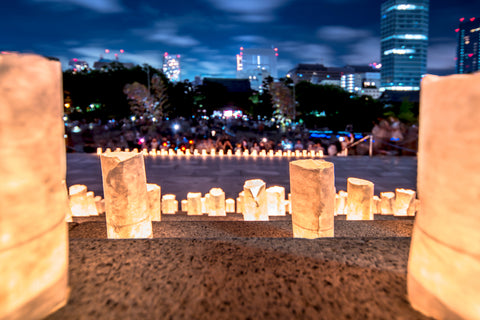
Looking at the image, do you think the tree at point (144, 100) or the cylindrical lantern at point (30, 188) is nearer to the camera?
the cylindrical lantern at point (30, 188)

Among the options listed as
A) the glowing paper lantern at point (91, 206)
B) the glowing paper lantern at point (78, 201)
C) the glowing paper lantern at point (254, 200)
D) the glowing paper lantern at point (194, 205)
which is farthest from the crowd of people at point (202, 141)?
the glowing paper lantern at point (254, 200)

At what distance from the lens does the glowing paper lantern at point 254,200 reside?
4.18 meters

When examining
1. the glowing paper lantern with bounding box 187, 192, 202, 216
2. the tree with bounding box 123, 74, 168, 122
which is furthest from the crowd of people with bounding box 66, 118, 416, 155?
the glowing paper lantern with bounding box 187, 192, 202, 216

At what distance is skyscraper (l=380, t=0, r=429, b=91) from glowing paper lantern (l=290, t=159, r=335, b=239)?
192m

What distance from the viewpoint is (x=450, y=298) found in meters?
1.14

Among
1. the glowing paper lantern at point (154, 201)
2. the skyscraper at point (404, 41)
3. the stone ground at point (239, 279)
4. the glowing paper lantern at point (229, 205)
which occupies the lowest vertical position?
the glowing paper lantern at point (229, 205)

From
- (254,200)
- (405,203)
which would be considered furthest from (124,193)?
(405,203)

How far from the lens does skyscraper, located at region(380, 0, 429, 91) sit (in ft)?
559

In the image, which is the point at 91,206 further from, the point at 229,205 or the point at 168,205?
the point at 229,205

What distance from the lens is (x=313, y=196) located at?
2.69 m

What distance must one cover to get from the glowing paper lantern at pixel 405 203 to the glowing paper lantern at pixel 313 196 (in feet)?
9.89

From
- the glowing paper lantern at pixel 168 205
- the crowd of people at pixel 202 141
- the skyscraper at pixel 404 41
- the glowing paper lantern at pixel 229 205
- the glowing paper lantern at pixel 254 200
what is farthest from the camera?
the skyscraper at pixel 404 41

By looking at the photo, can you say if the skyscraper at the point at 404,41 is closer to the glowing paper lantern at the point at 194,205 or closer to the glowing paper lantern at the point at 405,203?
the glowing paper lantern at the point at 405,203

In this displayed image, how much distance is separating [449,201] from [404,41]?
21025 centimetres
